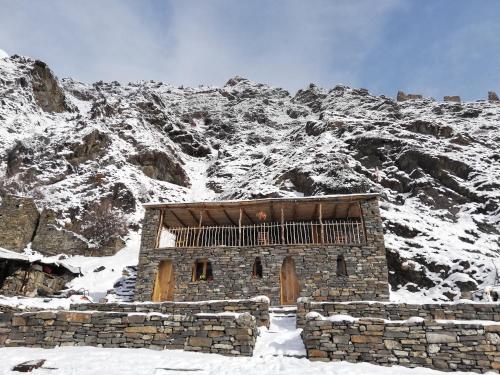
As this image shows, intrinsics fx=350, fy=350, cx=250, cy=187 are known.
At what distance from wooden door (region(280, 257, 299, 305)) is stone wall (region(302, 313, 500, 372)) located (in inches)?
361

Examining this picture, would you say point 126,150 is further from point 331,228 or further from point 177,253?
point 331,228

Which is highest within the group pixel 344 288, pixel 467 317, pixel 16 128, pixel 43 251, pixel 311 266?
pixel 16 128

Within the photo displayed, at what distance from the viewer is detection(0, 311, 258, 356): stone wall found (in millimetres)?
8555

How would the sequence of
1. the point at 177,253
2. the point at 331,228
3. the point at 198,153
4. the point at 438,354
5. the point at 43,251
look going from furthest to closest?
the point at 198,153 < the point at 43,251 < the point at 331,228 < the point at 177,253 < the point at 438,354

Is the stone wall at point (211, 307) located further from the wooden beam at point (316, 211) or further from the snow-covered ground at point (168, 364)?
the wooden beam at point (316, 211)

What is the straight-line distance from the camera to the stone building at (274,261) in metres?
17.4

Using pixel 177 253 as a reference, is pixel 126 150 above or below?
above

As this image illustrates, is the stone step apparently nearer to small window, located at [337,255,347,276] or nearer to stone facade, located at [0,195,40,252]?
small window, located at [337,255,347,276]

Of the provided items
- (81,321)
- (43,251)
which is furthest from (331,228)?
(43,251)

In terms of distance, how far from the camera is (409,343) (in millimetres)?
8016

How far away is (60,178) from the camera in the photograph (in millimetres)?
33875

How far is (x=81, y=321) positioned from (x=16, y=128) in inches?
1614

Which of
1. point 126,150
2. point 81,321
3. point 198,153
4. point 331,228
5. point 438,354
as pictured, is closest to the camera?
point 438,354

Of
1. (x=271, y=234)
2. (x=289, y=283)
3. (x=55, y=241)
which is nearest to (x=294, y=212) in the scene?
(x=271, y=234)
